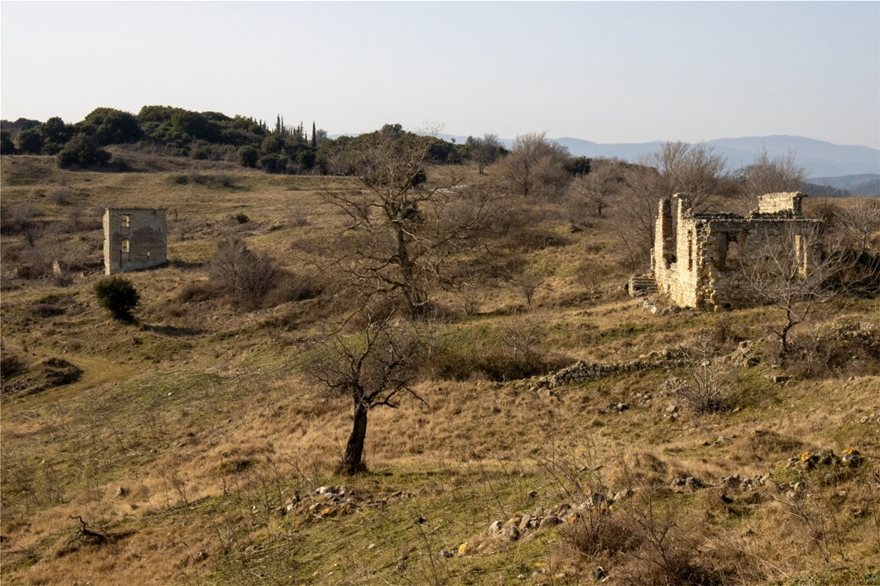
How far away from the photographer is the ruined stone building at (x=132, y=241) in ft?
137

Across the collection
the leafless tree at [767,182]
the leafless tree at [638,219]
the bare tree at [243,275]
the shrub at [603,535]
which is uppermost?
the leafless tree at [767,182]

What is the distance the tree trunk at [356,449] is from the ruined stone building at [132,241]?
32840 mm

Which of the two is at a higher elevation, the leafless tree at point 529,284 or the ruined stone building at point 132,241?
the ruined stone building at point 132,241

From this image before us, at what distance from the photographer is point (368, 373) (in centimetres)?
1614

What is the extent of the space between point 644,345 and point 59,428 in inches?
608

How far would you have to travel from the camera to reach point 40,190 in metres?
63.2

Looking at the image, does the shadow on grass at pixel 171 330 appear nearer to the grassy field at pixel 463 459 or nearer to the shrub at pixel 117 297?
the grassy field at pixel 463 459

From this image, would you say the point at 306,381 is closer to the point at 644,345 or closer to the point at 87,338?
the point at 644,345

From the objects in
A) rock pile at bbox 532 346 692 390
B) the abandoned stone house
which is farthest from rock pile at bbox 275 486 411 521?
the abandoned stone house

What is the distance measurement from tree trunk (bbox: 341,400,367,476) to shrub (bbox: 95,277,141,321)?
2191 centimetres

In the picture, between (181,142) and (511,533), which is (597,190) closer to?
(511,533)

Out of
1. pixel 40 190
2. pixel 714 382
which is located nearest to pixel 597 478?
pixel 714 382

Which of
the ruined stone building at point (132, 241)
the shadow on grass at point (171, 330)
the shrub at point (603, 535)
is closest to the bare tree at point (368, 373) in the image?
the shrub at point (603, 535)

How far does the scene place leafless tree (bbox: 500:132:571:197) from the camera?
54.5 meters
